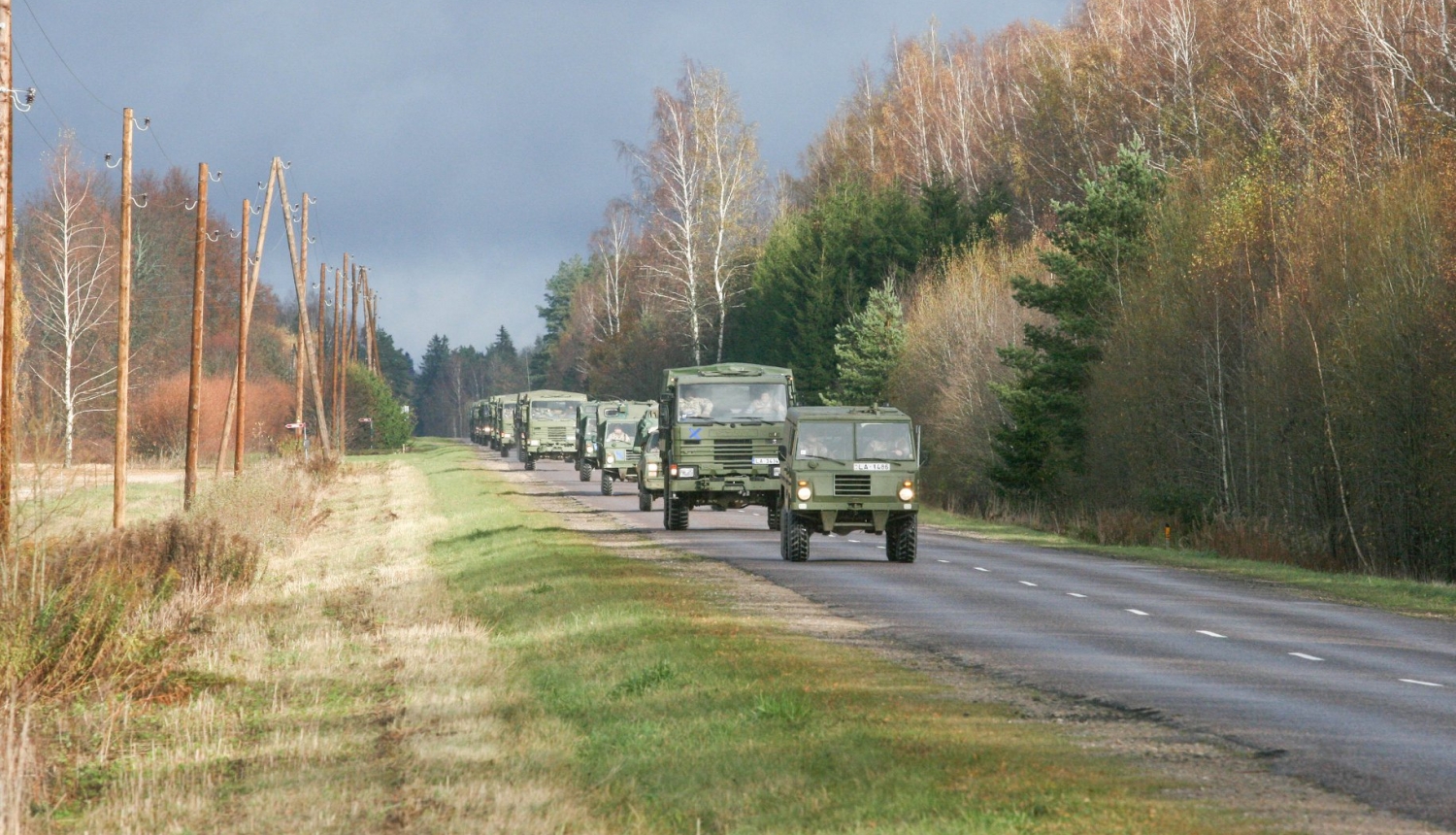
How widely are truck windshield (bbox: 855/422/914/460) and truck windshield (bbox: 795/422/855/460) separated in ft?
0.52

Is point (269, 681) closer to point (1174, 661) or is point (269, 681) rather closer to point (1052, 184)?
point (1174, 661)

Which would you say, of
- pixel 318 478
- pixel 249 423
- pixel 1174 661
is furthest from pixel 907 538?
pixel 249 423

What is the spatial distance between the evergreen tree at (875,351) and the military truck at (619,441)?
11244 mm

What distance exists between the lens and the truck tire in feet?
117

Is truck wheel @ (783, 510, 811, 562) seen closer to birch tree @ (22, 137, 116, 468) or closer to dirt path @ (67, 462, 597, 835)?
dirt path @ (67, 462, 597, 835)

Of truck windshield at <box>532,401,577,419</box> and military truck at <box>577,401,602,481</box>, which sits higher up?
truck windshield at <box>532,401,577,419</box>

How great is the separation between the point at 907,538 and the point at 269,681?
1459 cm

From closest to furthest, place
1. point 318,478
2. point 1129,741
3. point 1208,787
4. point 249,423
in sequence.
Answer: point 1208,787 → point 1129,741 → point 318,478 → point 249,423

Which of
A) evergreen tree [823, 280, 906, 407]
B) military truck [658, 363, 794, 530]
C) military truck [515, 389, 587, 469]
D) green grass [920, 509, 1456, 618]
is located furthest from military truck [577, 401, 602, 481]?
military truck [658, 363, 794, 530]

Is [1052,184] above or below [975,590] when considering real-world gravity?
above

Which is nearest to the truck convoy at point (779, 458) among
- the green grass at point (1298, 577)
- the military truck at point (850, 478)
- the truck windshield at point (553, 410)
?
the military truck at point (850, 478)

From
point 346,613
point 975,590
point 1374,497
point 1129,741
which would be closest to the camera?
point 1129,741

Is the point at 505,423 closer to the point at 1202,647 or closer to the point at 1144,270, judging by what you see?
the point at 1144,270

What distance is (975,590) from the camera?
2331 cm
